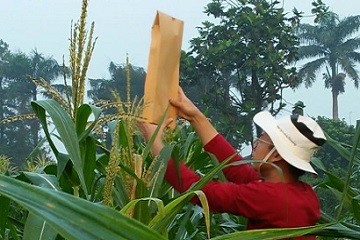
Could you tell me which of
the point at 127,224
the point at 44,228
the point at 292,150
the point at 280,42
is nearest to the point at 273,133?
the point at 292,150

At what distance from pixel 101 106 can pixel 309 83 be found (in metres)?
29.6

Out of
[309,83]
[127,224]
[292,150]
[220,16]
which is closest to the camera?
[127,224]

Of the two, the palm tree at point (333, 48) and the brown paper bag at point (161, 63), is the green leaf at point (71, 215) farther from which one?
the palm tree at point (333, 48)

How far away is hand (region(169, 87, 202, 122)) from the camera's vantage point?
A: 1.47 metres

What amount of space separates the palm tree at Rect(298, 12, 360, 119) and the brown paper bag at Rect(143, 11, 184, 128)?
29997mm

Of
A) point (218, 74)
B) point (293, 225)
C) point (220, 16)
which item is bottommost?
point (293, 225)

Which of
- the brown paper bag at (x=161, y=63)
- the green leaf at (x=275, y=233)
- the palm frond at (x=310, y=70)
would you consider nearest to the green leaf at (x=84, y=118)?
the brown paper bag at (x=161, y=63)

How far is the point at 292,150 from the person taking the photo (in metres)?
1.57

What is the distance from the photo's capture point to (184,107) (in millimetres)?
1542

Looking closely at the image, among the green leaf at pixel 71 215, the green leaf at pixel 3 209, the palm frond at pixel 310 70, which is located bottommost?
the green leaf at pixel 3 209

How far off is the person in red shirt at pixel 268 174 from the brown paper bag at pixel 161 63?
0.19ft

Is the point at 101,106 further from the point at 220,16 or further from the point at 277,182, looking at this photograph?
the point at 220,16

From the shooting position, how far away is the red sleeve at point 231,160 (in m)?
1.67

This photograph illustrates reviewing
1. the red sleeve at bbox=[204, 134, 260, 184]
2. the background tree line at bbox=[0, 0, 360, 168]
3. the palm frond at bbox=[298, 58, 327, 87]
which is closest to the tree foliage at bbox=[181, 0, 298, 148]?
the background tree line at bbox=[0, 0, 360, 168]
